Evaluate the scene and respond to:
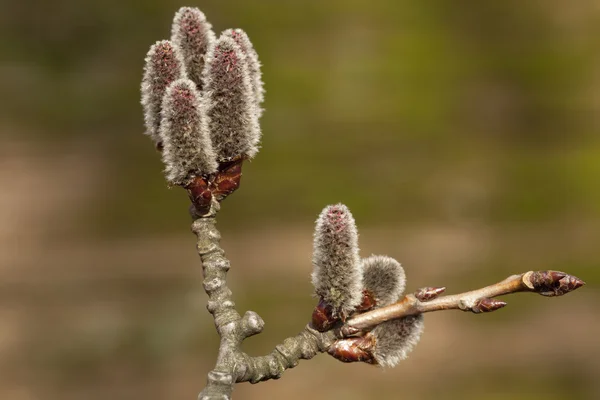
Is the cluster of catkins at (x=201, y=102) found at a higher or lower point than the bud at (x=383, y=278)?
higher

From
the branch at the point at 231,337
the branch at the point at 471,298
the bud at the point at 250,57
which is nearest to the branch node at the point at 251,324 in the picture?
the branch at the point at 231,337

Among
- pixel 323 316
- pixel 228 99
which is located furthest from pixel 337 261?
pixel 228 99

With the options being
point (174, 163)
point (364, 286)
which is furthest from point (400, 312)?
point (174, 163)

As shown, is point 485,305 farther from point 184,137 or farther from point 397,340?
point 184,137

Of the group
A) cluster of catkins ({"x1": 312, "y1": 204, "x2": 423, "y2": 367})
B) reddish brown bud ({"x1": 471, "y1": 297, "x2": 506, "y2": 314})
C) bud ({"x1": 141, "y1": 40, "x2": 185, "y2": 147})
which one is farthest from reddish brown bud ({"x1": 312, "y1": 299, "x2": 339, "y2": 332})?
bud ({"x1": 141, "y1": 40, "x2": 185, "y2": 147})

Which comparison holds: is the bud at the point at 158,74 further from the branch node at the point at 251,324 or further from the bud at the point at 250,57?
the branch node at the point at 251,324

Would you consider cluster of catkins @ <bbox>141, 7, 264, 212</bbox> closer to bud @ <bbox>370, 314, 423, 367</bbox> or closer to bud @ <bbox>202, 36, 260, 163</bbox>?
bud @ <bbox>202, 36, 260, 163</bbox>
